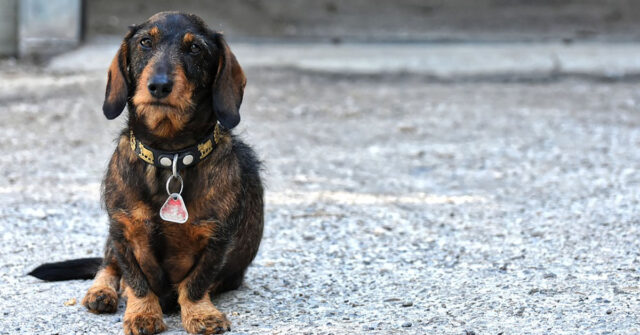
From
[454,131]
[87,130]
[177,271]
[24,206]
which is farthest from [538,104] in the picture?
[177,271]

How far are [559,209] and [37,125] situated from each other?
4.86 meters

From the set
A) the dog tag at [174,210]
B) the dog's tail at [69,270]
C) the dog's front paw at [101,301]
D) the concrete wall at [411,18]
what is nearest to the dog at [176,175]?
the dog tag at [174,210]

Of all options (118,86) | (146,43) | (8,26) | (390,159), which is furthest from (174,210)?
(8,26)

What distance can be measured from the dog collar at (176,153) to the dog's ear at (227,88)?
0.14m

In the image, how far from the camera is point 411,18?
13.0 m

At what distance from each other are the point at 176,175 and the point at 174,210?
0.58ft

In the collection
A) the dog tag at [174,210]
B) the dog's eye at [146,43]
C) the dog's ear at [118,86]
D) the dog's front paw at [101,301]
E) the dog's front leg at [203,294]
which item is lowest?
the dog's front paw at [101,301]

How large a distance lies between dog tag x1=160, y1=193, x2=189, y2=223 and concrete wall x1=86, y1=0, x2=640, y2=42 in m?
9.00

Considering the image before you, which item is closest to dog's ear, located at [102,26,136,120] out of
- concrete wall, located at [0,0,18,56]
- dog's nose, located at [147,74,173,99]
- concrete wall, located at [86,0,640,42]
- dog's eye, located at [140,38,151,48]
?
dog's eye, located at [140,38,151,48]

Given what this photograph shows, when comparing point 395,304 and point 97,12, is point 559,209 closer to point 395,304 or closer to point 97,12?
point 395,304

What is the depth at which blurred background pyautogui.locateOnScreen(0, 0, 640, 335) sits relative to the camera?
4.46 meters

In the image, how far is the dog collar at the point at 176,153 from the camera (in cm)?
396

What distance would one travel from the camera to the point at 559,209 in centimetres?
630

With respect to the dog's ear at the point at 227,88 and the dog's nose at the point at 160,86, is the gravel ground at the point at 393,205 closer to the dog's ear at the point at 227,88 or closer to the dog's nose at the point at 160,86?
the dog's ear at the point at 227,88
